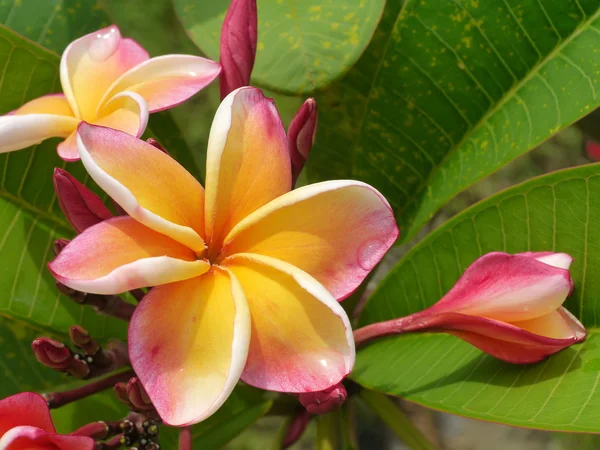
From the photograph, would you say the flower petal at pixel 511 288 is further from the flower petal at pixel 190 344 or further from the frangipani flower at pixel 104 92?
the frangipani flower at pixel 104 92

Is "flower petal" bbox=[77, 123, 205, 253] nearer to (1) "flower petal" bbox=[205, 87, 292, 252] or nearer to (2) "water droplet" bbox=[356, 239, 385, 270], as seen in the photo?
(1) "flower petal" bbox=[205, 87, 292, 252]

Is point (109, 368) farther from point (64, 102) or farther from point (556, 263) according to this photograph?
point (556, 263)

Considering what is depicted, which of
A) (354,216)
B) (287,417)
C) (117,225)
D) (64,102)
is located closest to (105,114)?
(64,102)

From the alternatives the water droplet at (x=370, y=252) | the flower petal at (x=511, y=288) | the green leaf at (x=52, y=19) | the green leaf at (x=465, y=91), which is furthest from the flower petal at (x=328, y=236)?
the green leaf at (x=52, y=19)

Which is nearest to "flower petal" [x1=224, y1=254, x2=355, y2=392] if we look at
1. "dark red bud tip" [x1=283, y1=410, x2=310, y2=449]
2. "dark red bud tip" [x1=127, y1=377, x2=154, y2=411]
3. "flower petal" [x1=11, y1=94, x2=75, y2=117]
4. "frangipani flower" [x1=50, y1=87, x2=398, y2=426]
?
"frangipani flower" [x1=50, y1=87, x2=398, y2=426]

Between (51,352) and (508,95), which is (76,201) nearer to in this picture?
(51,352)
